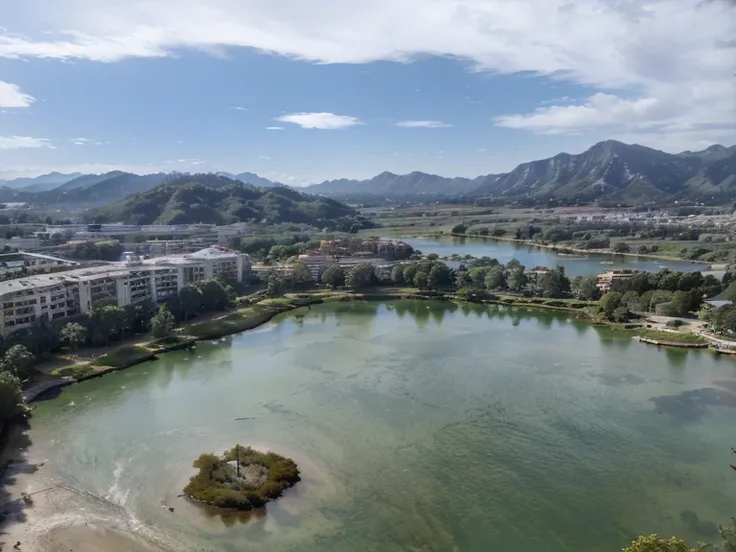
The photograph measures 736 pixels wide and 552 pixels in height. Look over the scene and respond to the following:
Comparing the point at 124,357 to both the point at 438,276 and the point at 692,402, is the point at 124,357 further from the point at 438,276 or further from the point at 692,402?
the point at 438,276

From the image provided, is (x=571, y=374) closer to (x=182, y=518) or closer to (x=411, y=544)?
(x=411, y=544)

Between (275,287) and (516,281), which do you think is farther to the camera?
(516,281)

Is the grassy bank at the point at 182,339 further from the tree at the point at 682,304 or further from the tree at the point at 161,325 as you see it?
the tree at the point at 682,304

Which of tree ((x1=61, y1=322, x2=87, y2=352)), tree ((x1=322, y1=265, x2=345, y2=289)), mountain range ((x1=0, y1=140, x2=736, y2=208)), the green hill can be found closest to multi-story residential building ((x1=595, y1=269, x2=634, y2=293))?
tree ((x1=322, y1=265, x2=345, y2=289))

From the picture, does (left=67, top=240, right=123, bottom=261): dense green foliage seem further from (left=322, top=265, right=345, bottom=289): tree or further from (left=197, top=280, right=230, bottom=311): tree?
(left=197, top=280, right=230, bottom=311): tree

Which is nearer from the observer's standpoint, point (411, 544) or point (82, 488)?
point (411, 544)

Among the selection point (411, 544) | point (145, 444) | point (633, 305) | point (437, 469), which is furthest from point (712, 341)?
point (145, 444)

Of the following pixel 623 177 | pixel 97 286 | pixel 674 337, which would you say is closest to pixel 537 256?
pixel 674 337
